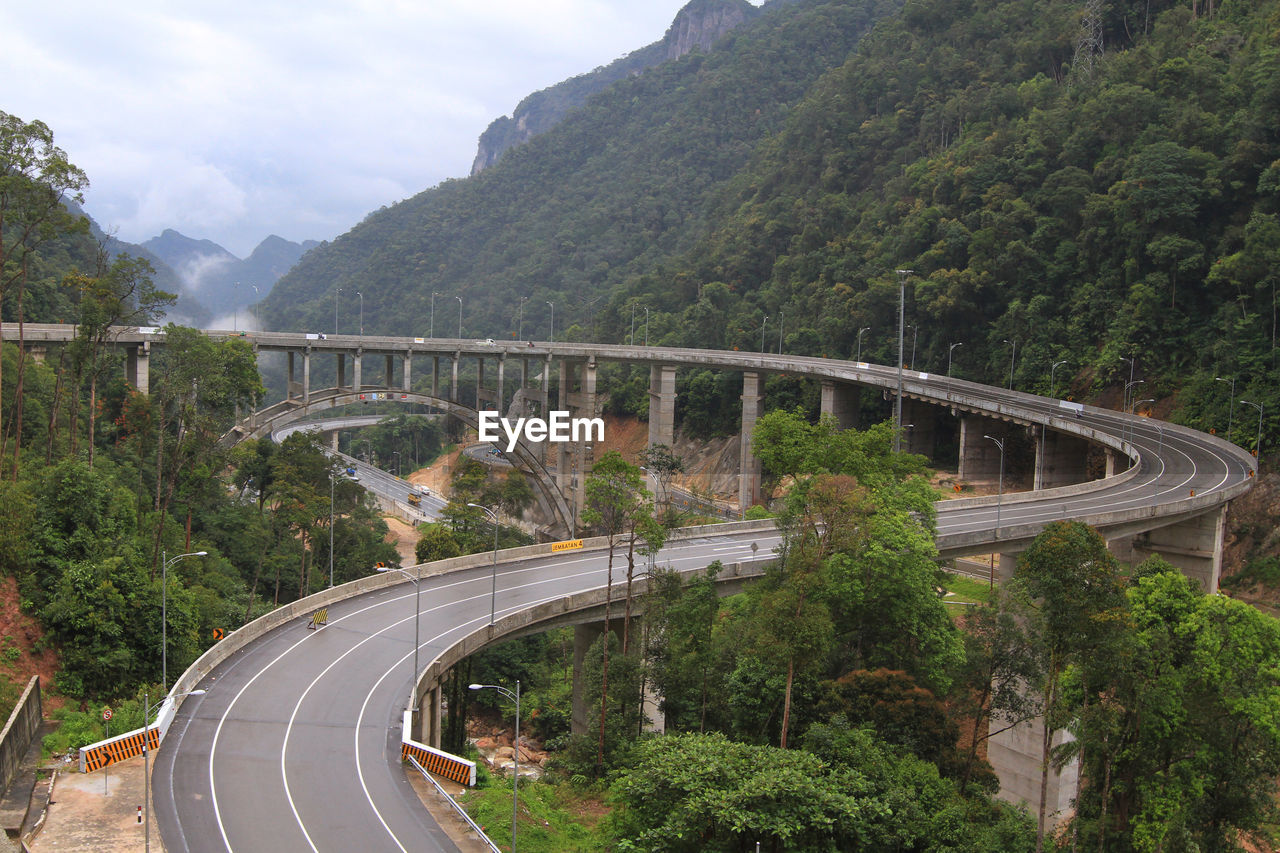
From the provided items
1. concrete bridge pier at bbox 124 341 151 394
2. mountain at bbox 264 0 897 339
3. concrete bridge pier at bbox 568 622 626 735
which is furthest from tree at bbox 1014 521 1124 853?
mountain at bbox 264 0 897 339

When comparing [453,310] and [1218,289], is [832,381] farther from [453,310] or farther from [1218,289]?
[453,310]

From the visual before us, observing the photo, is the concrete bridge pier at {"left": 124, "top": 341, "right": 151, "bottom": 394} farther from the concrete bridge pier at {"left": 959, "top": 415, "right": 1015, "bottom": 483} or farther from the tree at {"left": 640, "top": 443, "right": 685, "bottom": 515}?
the concrete bridge pier at {"left": 959, "top": 415, "right": 1015, "bottom": 483}

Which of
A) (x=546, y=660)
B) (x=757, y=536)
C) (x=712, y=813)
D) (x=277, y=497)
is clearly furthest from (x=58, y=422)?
(x=712, y=813)

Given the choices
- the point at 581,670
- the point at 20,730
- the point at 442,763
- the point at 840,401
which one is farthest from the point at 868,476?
the point at 840,401

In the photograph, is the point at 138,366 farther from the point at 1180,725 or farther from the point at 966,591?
the point at 1180,725

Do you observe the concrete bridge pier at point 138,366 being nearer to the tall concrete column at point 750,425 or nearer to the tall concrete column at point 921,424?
the tall concrete column at point 750,425

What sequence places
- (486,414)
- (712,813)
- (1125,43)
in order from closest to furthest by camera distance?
(712,813) < (486,414) < (1125,43)

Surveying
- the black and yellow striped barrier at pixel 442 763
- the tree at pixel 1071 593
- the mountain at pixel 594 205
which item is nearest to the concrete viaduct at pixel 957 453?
the black and yellow striped barrier at pixel 442 763
